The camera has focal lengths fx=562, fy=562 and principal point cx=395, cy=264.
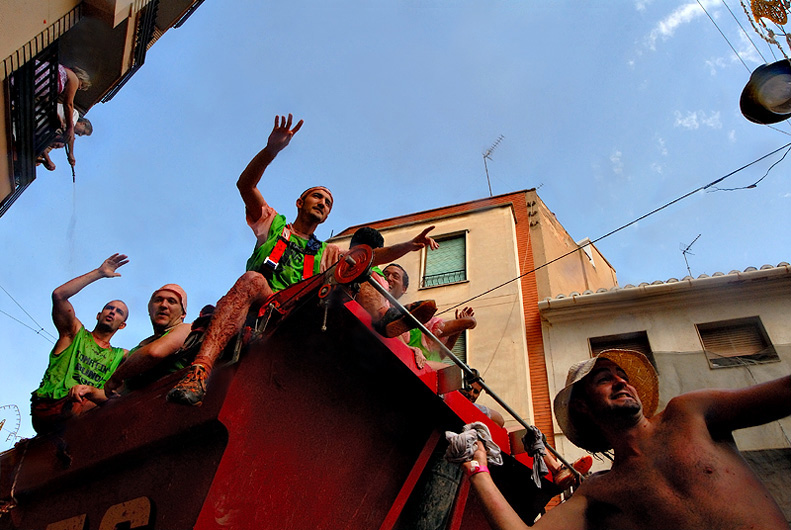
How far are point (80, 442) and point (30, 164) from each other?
18.3 feet

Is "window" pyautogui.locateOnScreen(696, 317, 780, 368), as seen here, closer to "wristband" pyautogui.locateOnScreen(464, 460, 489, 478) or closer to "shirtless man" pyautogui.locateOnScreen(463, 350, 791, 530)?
"shirtless man" pyautogui.locateOnScreen(463, 350, 791, 530)

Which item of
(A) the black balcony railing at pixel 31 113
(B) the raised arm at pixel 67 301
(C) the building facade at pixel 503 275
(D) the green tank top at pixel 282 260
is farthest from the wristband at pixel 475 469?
(C) the building facade at pixel 503 275

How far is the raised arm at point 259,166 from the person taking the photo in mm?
3938

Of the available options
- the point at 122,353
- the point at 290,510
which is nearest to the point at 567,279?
the point at 122,353

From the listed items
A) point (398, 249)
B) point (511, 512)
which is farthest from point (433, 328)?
point (511, 512)

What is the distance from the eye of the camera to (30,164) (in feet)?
26.5

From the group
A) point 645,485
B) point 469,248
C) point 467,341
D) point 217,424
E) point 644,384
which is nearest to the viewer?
point 645,485

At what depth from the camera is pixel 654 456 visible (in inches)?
96.7

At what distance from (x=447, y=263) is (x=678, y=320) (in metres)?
5.29

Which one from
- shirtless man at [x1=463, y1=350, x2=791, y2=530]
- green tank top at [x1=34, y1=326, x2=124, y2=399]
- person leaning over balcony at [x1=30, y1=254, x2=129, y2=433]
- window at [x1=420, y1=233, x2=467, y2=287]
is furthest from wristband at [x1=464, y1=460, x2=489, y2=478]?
window at [x1=420, y1=233, x2=467, y2=287]

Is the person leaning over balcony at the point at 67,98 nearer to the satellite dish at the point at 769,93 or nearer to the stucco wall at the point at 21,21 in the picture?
the stucco wall at the point at 21,21

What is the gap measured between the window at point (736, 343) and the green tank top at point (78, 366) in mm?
9204

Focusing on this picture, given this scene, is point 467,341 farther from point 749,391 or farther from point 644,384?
point 749,391

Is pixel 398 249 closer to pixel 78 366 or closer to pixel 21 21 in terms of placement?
pixel 78 366
